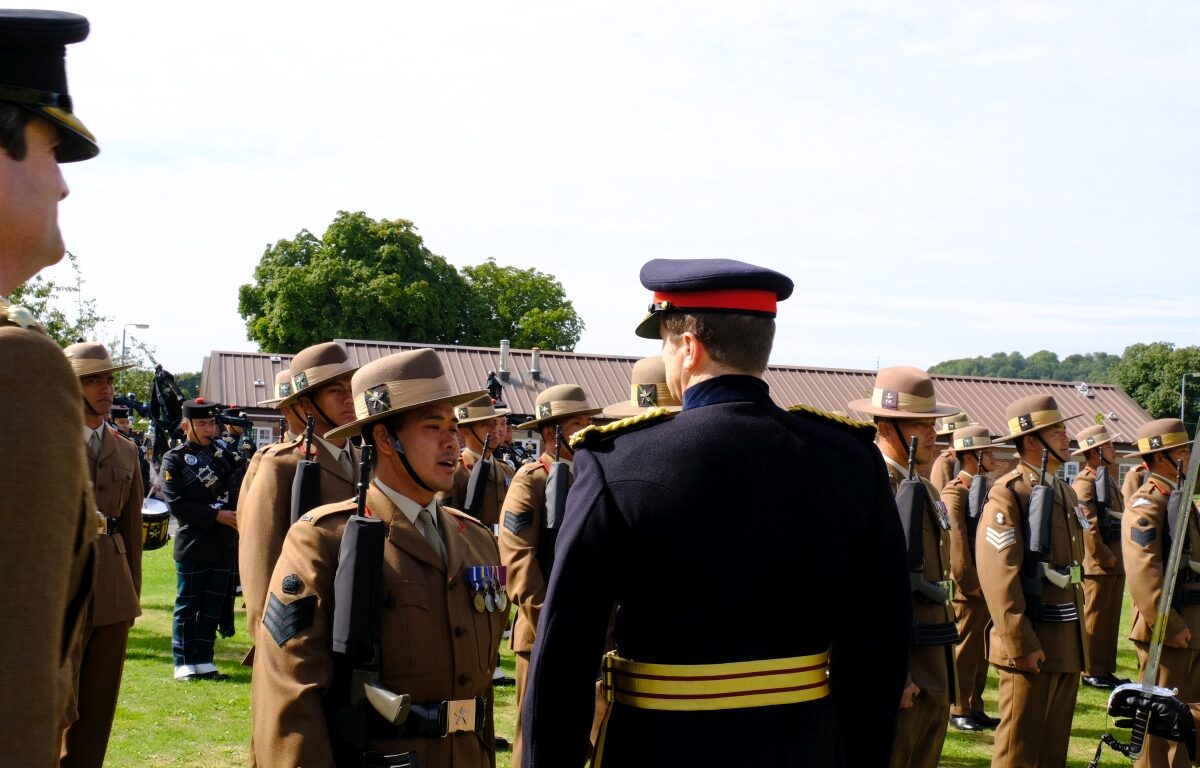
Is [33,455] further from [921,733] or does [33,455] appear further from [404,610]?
[921,733]

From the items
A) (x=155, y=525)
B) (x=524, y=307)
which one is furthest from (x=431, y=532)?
(x=524, y=307)

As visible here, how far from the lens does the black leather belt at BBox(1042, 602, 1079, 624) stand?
724cm

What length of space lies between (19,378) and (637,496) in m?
1.55

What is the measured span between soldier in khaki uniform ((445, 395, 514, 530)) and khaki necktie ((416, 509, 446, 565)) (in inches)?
292

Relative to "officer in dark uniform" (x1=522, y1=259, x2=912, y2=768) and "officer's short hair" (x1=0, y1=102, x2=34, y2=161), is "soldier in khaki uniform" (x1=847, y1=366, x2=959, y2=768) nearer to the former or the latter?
"officer in dark uniform" (x1=522, y1=259, x2=912, y2=768)

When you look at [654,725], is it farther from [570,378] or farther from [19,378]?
[570,378]

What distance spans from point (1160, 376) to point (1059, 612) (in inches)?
2935

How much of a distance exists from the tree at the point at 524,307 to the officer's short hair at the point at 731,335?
1982 inches

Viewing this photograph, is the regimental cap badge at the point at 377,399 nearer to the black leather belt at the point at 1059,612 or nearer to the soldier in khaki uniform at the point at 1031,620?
the soldier in khaki uniform at the point at 1031,620

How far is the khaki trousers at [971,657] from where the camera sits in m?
10.1

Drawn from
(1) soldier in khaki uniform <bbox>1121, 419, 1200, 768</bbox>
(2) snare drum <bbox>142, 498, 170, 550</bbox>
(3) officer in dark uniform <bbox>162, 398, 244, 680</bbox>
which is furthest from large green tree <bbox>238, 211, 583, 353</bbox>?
(1) soldier in khaki uniform <bbox>1121, 419, 1200, 768</bbox>

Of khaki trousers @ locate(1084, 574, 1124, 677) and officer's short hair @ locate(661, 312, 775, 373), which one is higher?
officer's short hair @ locate(661, 312, 775, 373)

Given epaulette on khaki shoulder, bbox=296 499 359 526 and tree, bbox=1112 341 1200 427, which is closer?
epaulette on khaki shoulder, bbox=296 499 359 526

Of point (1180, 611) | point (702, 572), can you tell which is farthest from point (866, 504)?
point (1180, 611)
